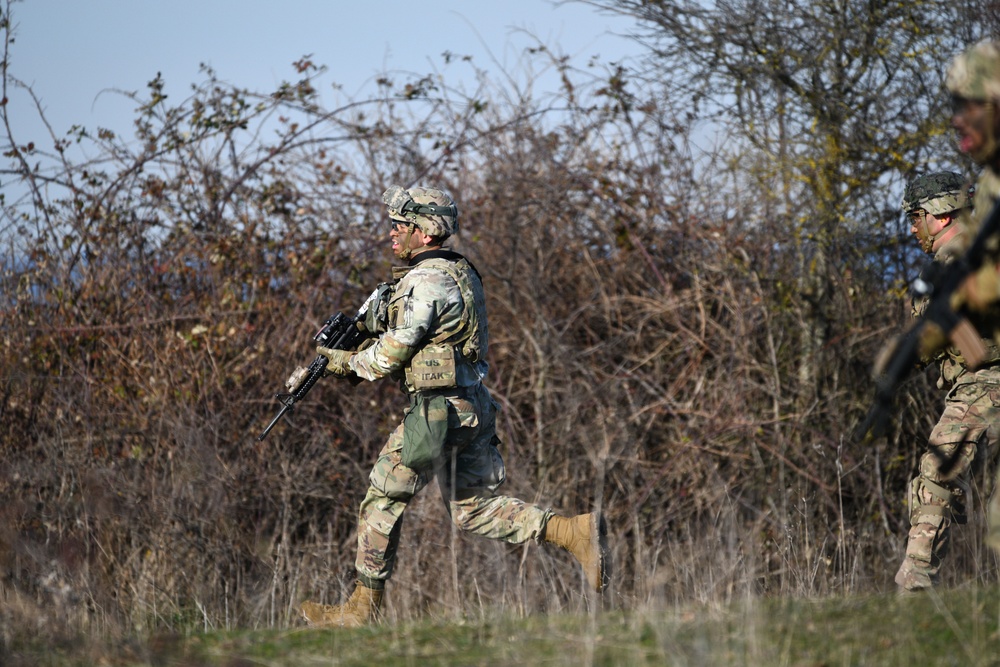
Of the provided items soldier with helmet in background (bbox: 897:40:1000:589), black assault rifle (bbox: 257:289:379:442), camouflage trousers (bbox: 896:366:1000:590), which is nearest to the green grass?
soldier with helmet in background (bbox: 897:40:1000:589)

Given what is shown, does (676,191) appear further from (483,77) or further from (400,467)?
(400,467)

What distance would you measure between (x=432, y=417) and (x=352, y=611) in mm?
873

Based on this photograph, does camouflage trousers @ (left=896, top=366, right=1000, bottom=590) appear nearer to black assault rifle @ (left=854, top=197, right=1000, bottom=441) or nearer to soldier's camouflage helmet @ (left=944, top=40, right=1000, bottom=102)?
black assault rifle @ (left=854, top=197, right=1000, bottom=441)

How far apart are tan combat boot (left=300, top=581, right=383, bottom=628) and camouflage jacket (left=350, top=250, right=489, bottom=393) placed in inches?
34.0

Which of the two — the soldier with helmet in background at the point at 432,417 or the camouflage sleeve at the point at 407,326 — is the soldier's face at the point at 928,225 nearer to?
the soldier with helmet in background at the point at 432,417

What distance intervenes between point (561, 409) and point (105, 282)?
3553 mm

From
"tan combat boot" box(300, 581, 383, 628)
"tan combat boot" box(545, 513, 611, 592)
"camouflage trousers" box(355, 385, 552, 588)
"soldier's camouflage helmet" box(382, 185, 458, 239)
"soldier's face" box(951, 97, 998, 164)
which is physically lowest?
"tan combat boot" box(300, 581, 383, 628)

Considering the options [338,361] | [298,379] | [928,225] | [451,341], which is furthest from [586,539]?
[928,225]

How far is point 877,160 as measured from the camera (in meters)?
7.86

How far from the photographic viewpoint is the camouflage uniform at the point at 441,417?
14.5 ft

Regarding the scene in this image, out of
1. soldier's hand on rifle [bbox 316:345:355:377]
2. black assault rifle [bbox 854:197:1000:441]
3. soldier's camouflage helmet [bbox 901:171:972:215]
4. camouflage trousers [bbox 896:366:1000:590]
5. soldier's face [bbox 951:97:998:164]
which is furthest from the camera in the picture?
soldier's hand on rifle [bbox 316:345:355:377]

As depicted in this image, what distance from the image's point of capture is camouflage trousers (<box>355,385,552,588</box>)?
14.6 ft

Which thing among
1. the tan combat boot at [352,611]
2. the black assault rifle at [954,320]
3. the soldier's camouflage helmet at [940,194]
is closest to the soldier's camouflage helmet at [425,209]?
the tan combat boot at [352,611]

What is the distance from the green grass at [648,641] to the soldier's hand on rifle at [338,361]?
116 centimetres
